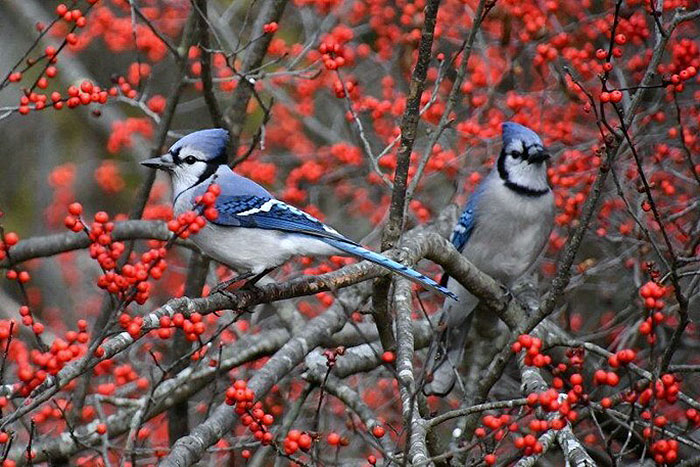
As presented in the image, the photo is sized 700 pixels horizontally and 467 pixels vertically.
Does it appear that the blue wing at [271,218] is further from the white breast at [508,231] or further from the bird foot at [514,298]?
the white breast at [508,231]

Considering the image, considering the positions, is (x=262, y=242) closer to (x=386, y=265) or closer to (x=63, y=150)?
(x=386, y=265)

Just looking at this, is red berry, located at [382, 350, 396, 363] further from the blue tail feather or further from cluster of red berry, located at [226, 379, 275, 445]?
cluster of red berry, located at [226, 379, 275, 445]

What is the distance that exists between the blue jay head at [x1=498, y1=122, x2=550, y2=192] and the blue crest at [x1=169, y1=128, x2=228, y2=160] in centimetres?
167

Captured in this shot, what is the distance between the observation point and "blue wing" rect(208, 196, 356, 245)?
423 cm

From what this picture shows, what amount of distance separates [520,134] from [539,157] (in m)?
0.20

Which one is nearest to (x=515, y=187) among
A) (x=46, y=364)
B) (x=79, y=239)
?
(x=79, y=239)

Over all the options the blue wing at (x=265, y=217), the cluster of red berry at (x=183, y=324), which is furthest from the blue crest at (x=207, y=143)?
the cluster of red berry at (x=183, y=324)

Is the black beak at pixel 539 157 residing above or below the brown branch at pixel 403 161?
above

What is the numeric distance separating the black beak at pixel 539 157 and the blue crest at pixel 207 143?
1699 mm

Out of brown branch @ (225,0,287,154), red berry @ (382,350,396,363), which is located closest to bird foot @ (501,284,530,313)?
red berry @ (382,350,396,363)

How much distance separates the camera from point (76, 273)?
8.59 m

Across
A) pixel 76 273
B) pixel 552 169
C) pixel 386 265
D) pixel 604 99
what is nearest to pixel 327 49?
pixel 386 265

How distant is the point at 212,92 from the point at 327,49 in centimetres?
96

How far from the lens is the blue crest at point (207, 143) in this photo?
4.57 meters
